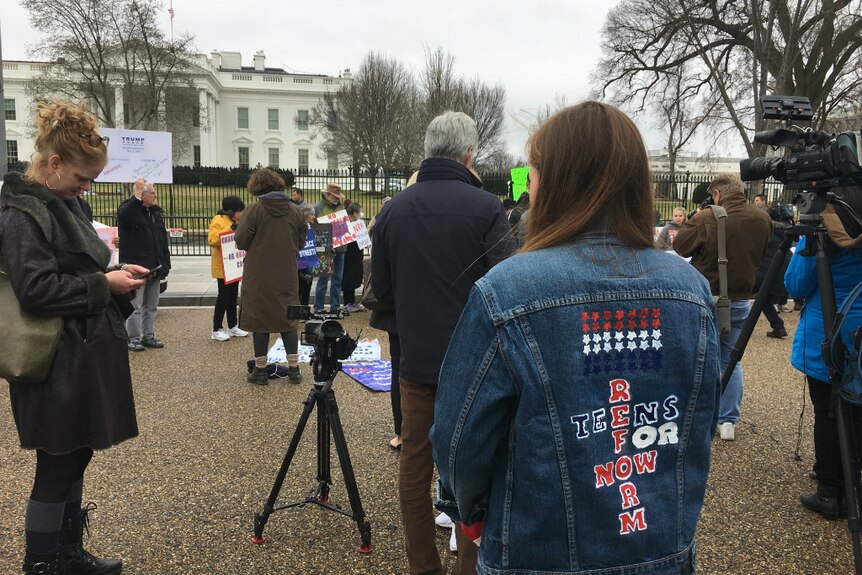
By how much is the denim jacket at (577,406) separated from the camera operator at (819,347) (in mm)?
2452

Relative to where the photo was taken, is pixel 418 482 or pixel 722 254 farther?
pixel 722 254

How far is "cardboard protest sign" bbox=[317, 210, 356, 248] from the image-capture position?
9508 millimetres

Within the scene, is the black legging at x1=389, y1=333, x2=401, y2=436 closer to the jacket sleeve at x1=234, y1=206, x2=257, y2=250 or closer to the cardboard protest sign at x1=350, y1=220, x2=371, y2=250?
the jacket sleeve at x1=234, y1=206, x2=257, y2=250

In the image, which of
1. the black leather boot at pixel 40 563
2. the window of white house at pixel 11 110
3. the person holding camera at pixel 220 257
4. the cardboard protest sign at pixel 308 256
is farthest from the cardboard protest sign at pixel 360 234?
the window of white house at pixel 11 110

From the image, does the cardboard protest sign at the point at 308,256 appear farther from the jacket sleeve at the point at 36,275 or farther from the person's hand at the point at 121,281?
the jacket sleeve at the point at 36,275

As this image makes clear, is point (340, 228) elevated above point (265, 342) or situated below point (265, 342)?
above

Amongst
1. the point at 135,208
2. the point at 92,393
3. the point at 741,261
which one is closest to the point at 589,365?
the point at 92,393

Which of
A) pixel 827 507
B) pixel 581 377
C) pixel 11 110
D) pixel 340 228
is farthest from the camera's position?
pixel 11 110

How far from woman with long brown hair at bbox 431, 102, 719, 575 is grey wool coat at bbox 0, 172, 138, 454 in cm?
177

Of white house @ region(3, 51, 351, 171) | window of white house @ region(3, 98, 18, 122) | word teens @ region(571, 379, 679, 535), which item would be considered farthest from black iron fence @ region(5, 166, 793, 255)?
white house @ region(3, 51, 351, 171)

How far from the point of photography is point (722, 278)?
14.7ft

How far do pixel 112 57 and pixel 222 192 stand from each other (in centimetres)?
1260

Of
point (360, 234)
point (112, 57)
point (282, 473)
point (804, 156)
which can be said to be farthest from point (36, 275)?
point (112, 57)

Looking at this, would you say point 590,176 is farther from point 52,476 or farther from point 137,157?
point 137,157
